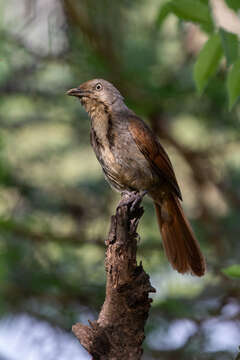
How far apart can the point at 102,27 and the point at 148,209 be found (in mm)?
1904

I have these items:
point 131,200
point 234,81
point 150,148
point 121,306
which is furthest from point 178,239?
point 234,81

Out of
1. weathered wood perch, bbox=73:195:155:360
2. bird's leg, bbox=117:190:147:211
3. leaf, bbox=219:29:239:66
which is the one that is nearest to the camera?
leaf, bbox=219:29:239:66

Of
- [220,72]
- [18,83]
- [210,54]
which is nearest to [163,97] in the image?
[220,72]

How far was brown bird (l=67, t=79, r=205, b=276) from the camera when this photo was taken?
4207mm

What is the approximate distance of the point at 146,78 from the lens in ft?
18.0

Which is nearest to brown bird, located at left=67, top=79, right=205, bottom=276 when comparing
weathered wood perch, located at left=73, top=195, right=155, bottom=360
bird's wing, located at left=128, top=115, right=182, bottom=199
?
bird's wing, located at left=128, top=115, right=182, bottom=199

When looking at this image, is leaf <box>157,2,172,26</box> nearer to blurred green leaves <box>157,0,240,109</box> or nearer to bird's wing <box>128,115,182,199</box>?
blurred green leaves <box>157,0,240,109</box>

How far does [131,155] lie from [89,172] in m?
2.46

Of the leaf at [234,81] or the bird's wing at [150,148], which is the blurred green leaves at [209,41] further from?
the bird's wing at [150,148]

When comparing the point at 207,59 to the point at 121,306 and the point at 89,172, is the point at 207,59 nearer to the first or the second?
the point at 121,306

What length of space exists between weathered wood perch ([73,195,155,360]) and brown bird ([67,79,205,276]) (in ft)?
3.96

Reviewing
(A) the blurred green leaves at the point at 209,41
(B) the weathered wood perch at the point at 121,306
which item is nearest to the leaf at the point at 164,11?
(A) the blurred green leaves at the point at 209,41

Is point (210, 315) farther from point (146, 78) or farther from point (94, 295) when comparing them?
point (146, 78)

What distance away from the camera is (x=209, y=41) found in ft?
8.91
